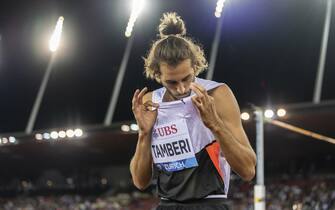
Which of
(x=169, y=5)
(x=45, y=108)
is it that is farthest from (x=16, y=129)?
(x=169, y=5)

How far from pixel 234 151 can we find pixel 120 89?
23235 mm

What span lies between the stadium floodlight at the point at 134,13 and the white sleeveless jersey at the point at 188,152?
2491cm

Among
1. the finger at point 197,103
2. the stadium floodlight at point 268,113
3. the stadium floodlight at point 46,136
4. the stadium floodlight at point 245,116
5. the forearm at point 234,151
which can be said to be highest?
the stadium floodlight at point 245,116

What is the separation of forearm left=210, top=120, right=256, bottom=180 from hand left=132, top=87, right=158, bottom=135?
1.12 feet

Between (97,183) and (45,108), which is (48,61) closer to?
(45,108)

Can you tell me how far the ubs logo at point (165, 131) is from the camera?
2.55 m

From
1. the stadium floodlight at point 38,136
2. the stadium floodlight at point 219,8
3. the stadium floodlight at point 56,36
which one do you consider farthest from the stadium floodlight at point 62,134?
the stadium floodlight at point 219,8

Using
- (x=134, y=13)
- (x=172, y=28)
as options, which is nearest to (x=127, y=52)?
(x=134, y=13)

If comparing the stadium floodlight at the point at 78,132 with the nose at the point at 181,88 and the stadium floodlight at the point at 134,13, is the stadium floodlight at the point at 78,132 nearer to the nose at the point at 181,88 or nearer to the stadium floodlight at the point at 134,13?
the stadium floodlight at the point at 134,13

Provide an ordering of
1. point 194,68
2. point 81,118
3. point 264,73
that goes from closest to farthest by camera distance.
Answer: point 194,68 → point 264,73 → point 81,118

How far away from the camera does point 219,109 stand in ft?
8.22

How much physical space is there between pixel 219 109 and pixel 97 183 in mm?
25184

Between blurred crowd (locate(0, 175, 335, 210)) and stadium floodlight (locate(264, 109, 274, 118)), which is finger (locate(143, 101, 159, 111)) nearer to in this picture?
blurred crowd (locate(0, 175, 335, 210))

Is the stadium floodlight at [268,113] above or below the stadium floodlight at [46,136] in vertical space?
below
